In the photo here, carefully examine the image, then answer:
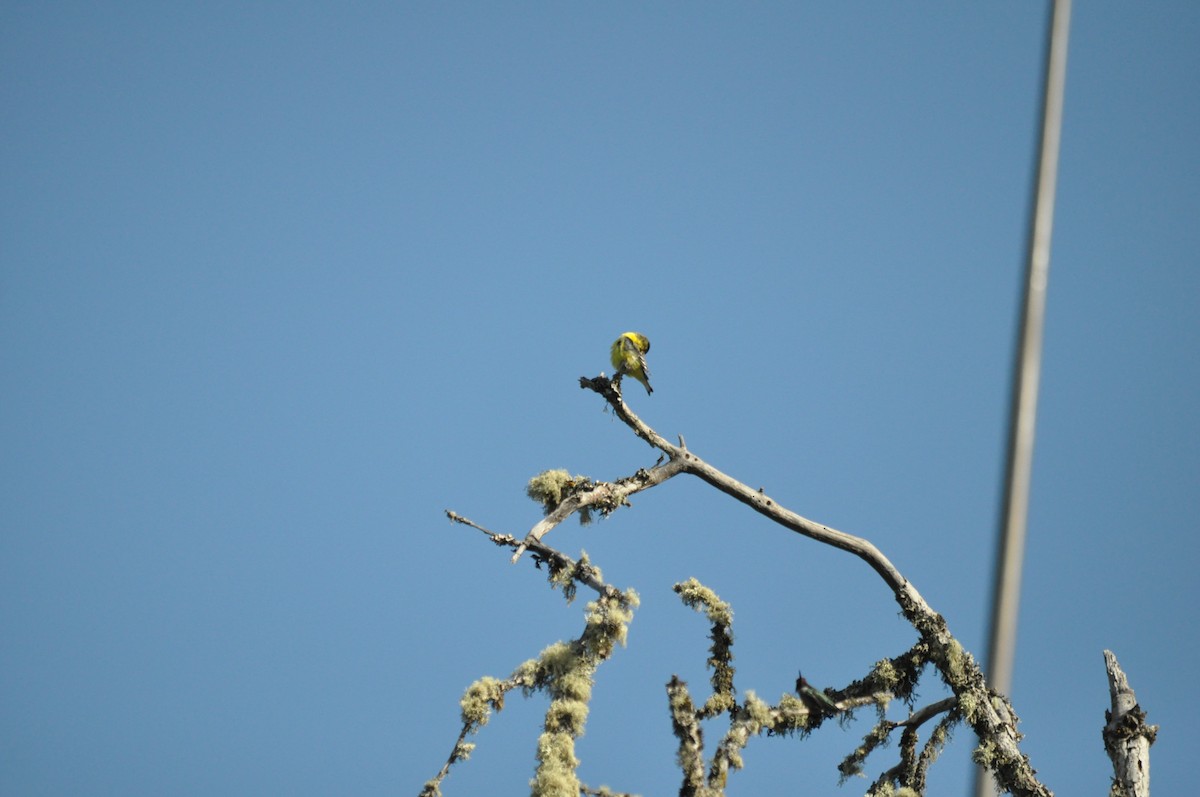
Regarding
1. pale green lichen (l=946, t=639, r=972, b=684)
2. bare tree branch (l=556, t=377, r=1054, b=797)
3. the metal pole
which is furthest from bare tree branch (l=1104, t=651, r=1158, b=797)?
the metal pole

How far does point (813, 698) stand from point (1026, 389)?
3464 millimetres

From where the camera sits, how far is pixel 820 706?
8188 millimetres

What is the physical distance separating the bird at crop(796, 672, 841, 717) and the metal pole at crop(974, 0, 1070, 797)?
2487mm

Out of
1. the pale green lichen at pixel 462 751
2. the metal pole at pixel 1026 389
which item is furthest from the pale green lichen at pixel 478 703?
the metal pole at pixel 1026 389

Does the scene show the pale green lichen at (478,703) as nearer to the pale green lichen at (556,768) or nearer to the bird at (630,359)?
the pale green lichen at (556,768)

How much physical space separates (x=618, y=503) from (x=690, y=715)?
58.7 inches

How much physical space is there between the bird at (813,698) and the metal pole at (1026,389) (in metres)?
2.49

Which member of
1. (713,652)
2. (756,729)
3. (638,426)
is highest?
(638,426)

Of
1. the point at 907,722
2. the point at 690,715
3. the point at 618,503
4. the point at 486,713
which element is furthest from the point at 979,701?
the point at 486,713

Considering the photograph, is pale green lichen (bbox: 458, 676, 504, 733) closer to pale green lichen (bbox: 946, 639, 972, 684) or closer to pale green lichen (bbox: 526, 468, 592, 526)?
pale green lichen (bbox: 526, 468, 592, 526)

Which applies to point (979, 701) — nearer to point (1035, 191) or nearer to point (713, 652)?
point (713, 652)

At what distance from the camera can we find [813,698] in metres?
8.12

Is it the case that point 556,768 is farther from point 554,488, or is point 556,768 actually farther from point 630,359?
point 630,359

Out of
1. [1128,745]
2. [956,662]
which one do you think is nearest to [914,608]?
[956,662]
